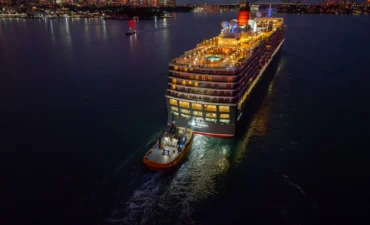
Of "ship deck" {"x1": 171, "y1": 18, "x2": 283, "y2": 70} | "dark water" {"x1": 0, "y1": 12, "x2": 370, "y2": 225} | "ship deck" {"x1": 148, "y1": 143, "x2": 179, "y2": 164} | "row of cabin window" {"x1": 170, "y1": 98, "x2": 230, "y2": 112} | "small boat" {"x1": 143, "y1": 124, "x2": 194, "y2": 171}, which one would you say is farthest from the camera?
"ship deck" {"x1": 171, "y1": 18, "x2": 283, "y2": 70}

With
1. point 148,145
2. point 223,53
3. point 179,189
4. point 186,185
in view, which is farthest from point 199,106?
point 223,53

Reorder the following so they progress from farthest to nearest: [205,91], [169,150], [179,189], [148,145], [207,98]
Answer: [205,91] → [207,98] → [148,145] → [169,150] → [179,189]

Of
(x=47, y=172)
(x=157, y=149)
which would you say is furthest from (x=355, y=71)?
(x=47, y=172)

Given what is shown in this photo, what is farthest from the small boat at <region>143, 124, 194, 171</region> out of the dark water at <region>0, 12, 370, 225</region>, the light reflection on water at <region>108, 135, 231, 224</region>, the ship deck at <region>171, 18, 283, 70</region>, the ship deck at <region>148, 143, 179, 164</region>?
the ship deck at <region>171, 18, 283, 70</region>

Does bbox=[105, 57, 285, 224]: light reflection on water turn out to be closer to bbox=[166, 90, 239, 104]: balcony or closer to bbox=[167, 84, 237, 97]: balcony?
bbox=[166, 90, 239, 104]: balcony

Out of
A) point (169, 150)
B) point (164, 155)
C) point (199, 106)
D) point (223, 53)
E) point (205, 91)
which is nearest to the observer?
point (164, 155)

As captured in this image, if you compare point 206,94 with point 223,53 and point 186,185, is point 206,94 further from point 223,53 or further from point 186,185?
point 223,53
